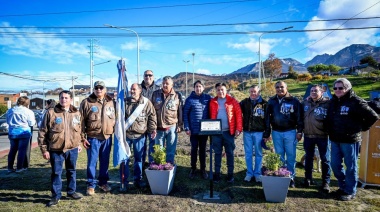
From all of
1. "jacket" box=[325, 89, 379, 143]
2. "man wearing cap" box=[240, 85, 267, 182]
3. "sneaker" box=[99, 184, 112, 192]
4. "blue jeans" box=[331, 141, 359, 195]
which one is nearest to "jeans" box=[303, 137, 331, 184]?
"blue jeans" box=[331, 141, 359, 195]

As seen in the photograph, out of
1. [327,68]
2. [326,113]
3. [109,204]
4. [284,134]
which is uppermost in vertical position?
[327,68]

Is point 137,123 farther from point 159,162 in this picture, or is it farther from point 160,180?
point 160,180

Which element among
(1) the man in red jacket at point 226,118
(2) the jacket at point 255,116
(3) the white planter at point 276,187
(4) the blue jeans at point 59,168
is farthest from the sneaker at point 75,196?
(2) the jacket at point 255,116

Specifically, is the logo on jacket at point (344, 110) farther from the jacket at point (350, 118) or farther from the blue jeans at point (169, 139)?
the blue jeans at point (169, 139)

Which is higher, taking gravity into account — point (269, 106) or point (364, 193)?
point (269, 106)

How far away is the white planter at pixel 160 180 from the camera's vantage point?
4.79 m

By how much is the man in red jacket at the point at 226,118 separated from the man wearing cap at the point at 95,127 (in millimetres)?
2180

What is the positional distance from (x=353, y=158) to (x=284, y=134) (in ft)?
4.03

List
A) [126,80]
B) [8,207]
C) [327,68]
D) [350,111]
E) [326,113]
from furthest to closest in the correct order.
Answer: [327,68]
[126,80]
[326,113]
[350,111]
[8,207]

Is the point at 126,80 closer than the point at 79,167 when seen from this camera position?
Yes

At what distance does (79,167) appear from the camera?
22.0 ft

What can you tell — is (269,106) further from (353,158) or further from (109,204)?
(109,204)

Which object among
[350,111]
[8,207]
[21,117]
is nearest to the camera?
[8,207]

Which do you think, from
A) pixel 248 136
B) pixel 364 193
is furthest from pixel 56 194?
pixel 364 193
